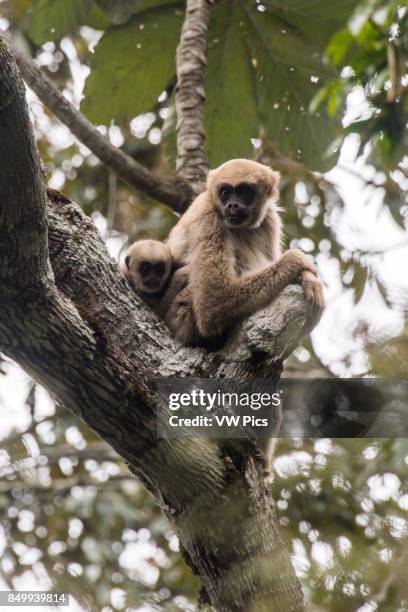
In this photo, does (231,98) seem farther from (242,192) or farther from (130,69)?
(242,192)

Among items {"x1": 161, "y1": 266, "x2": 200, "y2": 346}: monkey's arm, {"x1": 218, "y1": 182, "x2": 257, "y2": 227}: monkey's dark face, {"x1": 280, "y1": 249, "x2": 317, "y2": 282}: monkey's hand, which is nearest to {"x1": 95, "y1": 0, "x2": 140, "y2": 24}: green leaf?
{"x1": 218, "y1": 182, "x2": 257, "y2": 227}: monkey's dark face

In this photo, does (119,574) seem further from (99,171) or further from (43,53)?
(43,53)

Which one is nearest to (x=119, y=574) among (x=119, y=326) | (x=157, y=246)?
(x=157, y=246)

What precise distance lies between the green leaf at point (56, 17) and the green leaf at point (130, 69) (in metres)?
0.44

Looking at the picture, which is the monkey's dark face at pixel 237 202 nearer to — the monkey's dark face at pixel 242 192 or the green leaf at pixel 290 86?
the monkey's dark face at pixel 242 192

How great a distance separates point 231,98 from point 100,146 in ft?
6.34

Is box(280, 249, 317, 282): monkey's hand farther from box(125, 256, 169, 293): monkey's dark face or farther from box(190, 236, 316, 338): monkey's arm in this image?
box(125, 256, 169, 293): monkey's dark face

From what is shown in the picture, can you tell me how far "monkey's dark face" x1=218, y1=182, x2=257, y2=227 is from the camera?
23.6 feet

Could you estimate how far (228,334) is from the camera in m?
6.33

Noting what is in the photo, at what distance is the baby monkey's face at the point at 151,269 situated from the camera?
23.4ft

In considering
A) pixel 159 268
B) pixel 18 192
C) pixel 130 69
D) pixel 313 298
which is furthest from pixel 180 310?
pixel 130 69

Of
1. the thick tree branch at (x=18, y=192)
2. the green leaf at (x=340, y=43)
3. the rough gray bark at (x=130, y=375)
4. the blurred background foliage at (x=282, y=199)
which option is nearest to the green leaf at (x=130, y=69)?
the blurred background foliage at (x=282, y=199)

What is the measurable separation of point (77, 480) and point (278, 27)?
21.9 feet

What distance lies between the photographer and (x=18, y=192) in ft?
15.2
